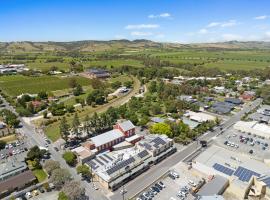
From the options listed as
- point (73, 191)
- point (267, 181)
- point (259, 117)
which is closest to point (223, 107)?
point (259, 117)

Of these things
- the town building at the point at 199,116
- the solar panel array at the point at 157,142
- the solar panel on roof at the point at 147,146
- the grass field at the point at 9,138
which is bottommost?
the grass field at the point at 9,138

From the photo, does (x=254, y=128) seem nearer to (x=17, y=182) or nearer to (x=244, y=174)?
(x=244, y=174)

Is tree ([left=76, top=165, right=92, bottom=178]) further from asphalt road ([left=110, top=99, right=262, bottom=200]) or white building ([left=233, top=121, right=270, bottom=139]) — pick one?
white building ([left=233, top=121, right=270, bottom=139])

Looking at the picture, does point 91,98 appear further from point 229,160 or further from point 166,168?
point 229,160

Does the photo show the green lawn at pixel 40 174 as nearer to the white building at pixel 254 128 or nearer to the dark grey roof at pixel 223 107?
the white building at pixel 254 128

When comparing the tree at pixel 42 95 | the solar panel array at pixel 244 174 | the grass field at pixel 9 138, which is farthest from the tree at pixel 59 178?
the tree at pixel 42 95

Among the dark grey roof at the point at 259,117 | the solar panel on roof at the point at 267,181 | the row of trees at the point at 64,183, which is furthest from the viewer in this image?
the dark grey roof at the point at 259,117
